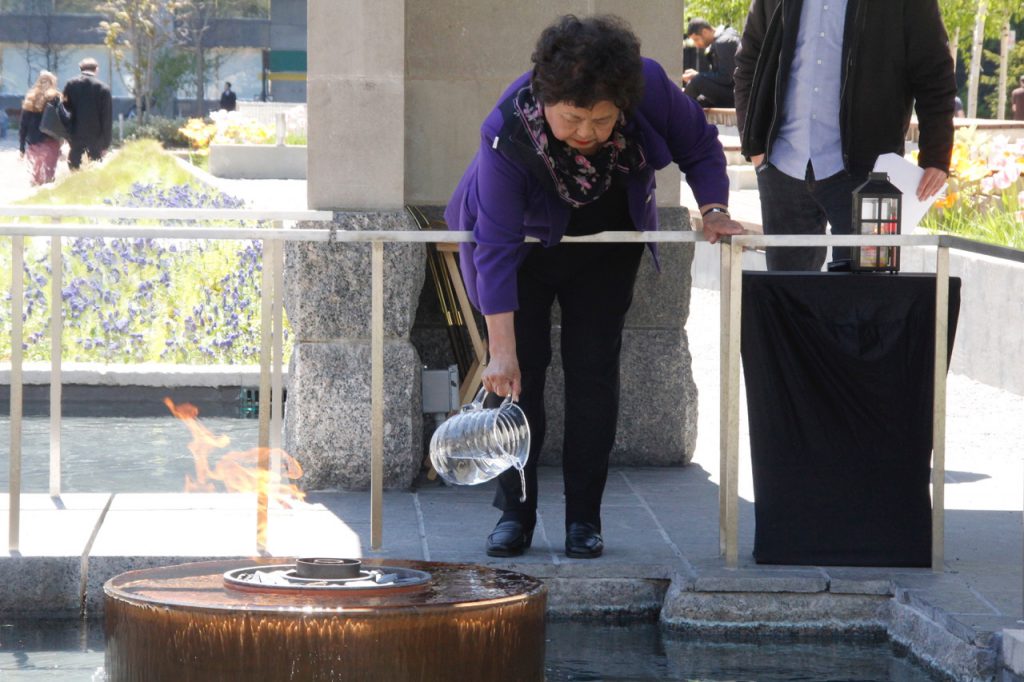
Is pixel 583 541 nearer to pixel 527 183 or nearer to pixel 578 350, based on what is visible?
pixel 578 350

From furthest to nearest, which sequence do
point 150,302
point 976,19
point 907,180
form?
point 976,19, point 150,302, point 907,180

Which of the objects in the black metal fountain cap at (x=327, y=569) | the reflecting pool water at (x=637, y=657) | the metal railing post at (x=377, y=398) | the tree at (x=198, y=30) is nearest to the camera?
the black metal fountain cap at (x=327, y=569)

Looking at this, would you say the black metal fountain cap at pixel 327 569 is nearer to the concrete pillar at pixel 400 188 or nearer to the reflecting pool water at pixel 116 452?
the concrete pillar at pixel 400 188

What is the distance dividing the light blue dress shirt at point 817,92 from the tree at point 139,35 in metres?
42.3

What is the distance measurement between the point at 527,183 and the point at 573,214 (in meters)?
0.30

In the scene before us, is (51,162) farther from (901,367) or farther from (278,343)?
(901,367)

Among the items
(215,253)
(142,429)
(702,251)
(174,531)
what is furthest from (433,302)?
(702,251)

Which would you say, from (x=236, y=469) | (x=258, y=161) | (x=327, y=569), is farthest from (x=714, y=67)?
(x=327, y=569)

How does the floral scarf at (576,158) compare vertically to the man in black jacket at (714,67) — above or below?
below

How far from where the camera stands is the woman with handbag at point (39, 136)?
75.0 ft

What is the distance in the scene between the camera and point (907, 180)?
596cm

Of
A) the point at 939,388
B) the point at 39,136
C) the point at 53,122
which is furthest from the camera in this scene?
the point at 39,136

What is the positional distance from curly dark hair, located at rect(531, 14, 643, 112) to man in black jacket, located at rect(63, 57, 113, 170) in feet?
58.5

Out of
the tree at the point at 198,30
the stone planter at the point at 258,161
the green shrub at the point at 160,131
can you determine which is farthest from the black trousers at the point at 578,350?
the tree at the point at 198,30
